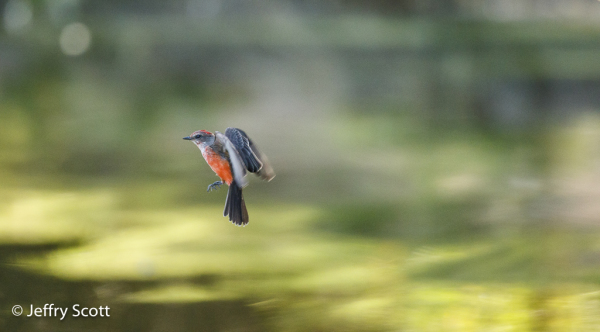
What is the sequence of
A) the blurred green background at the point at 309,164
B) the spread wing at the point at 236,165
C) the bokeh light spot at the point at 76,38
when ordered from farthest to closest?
the bokeh light spot at the point at 76,38
the blurred green background at the point at 309,164
the spread wing at the point at 236,165

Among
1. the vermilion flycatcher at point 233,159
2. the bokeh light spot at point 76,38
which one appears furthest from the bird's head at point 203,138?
the bokeh light spot at point 76,38

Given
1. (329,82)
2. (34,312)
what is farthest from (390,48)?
(34,312)

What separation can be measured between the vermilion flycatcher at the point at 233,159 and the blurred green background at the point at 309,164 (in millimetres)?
291

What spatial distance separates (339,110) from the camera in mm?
1399

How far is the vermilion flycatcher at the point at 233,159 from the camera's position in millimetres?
630

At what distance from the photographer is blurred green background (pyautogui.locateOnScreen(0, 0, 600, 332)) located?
0.95 m

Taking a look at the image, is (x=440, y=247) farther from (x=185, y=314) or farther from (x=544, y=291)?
(x=185, y=314)

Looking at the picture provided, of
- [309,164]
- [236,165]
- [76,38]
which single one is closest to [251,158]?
[236,165]

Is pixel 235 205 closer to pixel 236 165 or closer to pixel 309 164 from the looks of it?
pixel 236 165

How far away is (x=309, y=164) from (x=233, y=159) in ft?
2.16

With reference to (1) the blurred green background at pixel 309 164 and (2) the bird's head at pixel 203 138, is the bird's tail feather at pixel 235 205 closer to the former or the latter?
(2) the bird's head at pixel 203 138

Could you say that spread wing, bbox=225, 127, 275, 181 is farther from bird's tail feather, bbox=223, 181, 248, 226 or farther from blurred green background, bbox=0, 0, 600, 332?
blurred green background, bbox=0, 0, 600, 332

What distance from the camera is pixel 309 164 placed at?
1270 mm

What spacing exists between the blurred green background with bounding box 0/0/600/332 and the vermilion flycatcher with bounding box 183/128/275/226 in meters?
0.29
